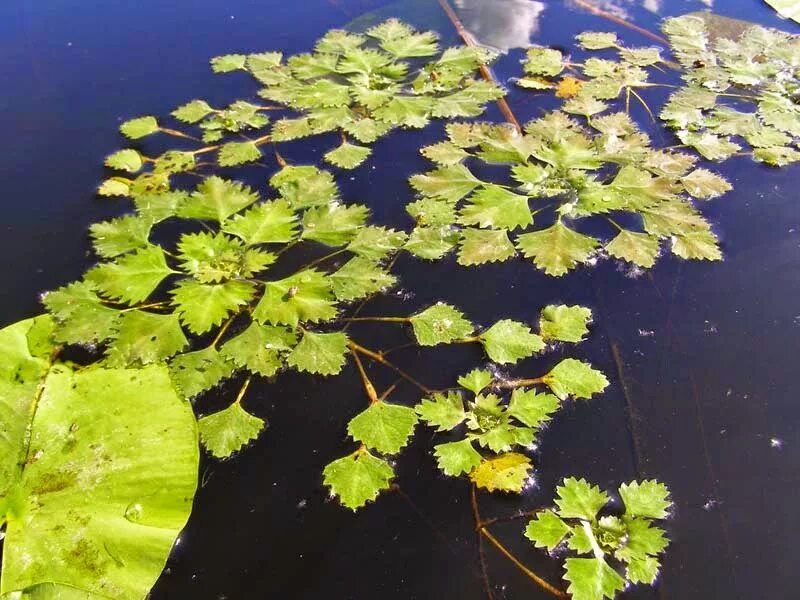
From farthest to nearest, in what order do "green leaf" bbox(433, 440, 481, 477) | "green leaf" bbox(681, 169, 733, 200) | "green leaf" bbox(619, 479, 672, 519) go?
"green leaf" bbox(681, 169, 733, 200)
"green leaf" bbox(433, 440, 481, 477)
"green leaf" bbox(619, 479, 672, 519)

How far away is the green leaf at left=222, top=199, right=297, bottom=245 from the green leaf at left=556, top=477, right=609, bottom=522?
1.34 metres

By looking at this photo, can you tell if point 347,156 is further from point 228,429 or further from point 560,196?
point 228,429

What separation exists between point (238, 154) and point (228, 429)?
1.47 meters

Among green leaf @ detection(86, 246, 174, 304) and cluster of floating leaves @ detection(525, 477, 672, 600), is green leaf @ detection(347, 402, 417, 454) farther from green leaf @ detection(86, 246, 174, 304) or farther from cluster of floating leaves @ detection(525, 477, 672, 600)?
green leaf @ detection(86, 246, 174, 304)

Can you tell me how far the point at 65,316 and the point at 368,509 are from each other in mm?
1196

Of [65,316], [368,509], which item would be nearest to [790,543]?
[368,509]

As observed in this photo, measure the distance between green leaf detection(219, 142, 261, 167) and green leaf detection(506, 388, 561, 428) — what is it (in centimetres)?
165

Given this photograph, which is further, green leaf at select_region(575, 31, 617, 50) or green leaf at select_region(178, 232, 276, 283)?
green leaf at select_region(575, 31, 617, 50)

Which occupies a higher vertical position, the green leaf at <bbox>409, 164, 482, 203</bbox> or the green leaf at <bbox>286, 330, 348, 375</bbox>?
the green leaf at <bbox>409, 164, 482, 203</bbox>

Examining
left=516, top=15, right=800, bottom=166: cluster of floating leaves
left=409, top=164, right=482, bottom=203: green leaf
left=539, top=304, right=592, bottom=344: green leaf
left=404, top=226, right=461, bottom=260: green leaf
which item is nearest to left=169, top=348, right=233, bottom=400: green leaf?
left=404, top=226, right=461, bottom=260: green leaf

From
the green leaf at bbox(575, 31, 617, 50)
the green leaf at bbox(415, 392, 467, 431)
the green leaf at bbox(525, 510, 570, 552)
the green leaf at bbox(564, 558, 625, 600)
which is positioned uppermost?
the green leaf at bbox(575, 31, 617, 50)

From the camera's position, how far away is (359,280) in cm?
217

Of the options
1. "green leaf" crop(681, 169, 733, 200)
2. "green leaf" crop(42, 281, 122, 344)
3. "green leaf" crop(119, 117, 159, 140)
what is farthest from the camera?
"green leaf" crop(119, 117, 159, 140)

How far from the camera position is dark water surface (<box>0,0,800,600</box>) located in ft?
4.77
